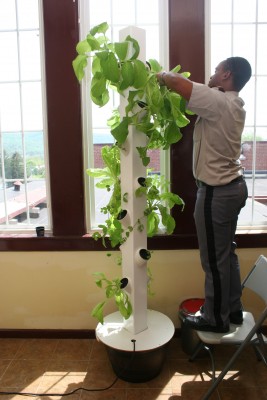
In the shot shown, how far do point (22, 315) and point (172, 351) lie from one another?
3.70ft

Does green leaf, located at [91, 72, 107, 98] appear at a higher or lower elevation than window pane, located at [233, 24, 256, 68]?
lower

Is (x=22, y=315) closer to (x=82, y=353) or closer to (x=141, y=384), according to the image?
(x=82, y=353)

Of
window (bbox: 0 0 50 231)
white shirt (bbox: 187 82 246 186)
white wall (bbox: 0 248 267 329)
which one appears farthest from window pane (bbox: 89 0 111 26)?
white wall (bbox: 0 248 267 329)

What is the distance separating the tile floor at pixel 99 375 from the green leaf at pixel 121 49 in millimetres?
1863

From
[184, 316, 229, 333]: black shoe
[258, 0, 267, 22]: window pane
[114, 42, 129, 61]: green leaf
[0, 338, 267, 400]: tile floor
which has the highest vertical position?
[258, 0, 267, 22]: window pane

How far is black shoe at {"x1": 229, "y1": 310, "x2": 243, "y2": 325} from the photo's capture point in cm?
213

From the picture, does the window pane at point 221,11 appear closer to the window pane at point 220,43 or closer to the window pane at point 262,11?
the window pane at point 220,43

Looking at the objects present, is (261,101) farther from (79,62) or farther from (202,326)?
(202,326)

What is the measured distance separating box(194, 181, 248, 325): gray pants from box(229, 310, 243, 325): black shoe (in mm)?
124

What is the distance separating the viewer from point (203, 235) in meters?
2.01

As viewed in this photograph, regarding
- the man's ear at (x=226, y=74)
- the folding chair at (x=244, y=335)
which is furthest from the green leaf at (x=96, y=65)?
the folding chair at (x=244, y=335)

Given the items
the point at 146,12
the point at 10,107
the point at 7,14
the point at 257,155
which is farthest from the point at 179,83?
the point at 7,14

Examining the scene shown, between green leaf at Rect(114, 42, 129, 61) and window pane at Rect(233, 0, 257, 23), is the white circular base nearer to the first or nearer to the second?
green leaf at Rect(114, 42, 129, 61)

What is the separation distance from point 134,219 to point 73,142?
2.50ft
